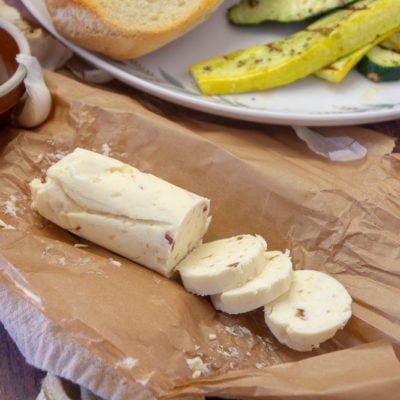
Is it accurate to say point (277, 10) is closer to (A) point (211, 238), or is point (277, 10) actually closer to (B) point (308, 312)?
(A) point (211, 238)

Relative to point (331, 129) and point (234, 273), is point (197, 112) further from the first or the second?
point (234, 273)

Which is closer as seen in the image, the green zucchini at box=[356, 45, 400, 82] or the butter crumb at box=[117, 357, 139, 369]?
the butter crumb at box=[117, 357, 139, 369]

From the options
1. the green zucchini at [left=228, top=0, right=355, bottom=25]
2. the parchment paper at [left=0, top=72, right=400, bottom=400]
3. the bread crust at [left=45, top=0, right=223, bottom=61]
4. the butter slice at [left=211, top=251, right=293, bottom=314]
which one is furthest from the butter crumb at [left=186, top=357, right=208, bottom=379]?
the green zucchini at [left=228, top=0, right=355, bottom=25]

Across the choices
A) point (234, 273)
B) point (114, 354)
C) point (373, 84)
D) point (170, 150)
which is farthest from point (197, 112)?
point (114, 354)

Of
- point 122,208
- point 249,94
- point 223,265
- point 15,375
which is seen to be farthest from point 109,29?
point 15,375

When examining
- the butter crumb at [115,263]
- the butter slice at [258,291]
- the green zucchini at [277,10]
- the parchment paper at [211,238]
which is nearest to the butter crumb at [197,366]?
the parchment paper at [211,238]

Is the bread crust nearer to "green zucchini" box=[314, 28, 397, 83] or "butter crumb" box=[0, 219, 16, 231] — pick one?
"green zucchini" box=[314, 28, 397, 83]
